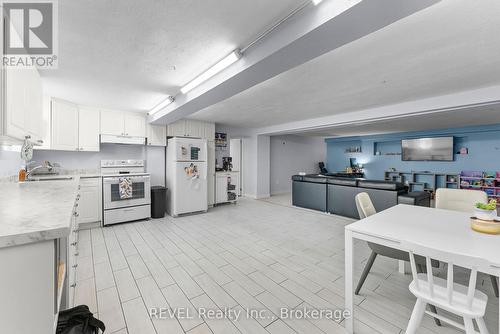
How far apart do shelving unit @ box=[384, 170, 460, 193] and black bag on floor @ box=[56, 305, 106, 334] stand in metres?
8.81

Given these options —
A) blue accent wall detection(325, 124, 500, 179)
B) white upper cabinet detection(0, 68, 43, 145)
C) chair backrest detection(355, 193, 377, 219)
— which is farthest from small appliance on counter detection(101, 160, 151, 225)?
blue accent wall detection(325, 124, 500, 179)

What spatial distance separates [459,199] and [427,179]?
595cm

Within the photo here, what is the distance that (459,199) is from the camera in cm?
241

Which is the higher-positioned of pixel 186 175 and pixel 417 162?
pixel 417 162

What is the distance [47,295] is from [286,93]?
3463mm

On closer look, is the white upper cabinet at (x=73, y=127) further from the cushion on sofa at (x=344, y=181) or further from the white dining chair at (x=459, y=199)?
the white dining chair at (x=459, y=199)

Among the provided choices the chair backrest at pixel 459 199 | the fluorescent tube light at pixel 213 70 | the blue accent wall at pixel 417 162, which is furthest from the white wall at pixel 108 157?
the blue accent wall at pixel 417 162

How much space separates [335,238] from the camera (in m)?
3.35

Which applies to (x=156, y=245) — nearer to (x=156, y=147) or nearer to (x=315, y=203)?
(x=156, y=147)

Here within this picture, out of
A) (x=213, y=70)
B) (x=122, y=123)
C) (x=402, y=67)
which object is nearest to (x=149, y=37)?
(x=213, y=70)

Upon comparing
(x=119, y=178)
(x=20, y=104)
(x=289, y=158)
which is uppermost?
(x=20, y=104)

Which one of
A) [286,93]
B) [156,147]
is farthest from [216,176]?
[286,93]

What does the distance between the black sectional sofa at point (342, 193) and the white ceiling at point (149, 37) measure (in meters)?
3.66

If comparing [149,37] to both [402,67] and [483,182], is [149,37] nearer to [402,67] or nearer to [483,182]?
[402,67]
